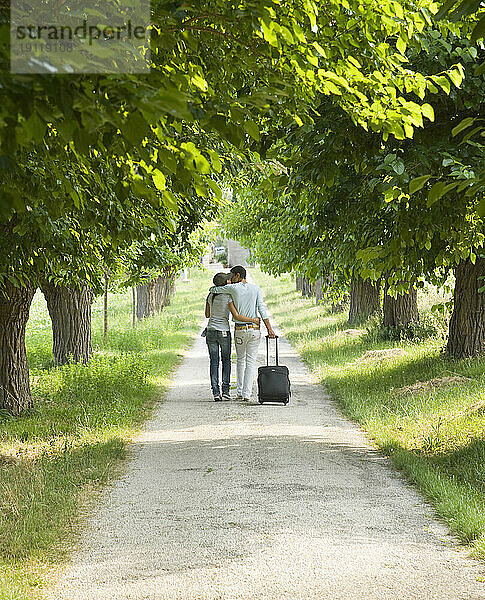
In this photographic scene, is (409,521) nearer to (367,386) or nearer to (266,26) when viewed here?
(266,26)

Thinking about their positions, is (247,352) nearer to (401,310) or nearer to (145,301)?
(401,310)

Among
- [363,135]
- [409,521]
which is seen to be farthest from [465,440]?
[363,135]

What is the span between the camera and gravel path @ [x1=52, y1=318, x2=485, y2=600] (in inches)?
200

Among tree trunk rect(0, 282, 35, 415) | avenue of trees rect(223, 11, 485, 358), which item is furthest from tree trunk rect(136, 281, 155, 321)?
avenue of trees rect(223, 11, 485, 358)

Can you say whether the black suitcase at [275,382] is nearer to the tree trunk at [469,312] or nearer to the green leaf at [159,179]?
the tree trunk at [469,312]

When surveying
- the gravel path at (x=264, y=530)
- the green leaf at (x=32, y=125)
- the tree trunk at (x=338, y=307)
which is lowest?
the gravel path at (x=264, y=530)

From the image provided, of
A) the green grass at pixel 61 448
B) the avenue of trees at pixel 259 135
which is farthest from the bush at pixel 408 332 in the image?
the avenue of trees at pixel 259 135

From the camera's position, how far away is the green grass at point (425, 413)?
22.9 feet

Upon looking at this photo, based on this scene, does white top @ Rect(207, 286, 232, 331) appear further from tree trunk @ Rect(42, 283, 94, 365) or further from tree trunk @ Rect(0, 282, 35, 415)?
tree trunk @ Rect(42, 283, 94, 365)

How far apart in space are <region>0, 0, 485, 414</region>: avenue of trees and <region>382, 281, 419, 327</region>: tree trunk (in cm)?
784

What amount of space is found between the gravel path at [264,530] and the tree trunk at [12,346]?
291 centimetres

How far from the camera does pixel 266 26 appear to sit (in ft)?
16.0

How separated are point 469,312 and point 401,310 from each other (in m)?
5.93

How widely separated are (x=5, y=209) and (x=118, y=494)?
5018mm
